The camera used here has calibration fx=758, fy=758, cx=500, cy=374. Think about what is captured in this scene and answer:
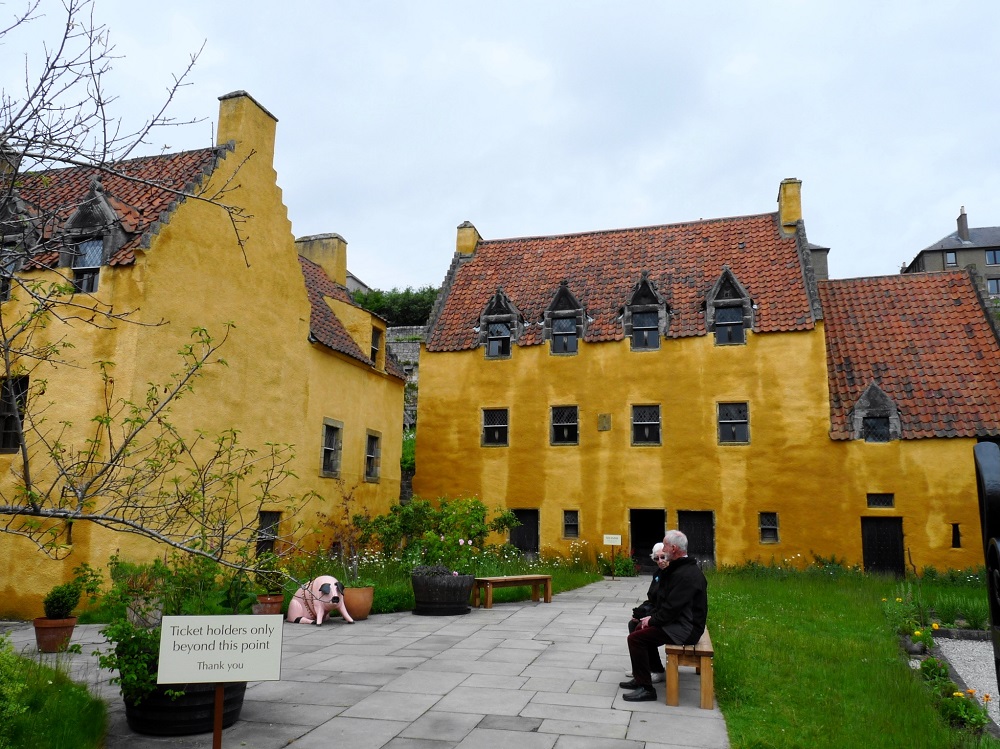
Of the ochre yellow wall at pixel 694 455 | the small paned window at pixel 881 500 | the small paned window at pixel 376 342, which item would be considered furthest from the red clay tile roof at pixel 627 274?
the small paned window at pixel 881 500

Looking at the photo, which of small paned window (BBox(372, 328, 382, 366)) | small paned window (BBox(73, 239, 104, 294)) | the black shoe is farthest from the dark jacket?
small paned window (BBox(372, 328, 382, 366))

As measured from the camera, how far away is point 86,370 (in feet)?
44.9

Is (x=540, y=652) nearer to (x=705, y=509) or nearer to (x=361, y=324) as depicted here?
(x=705, y=509)

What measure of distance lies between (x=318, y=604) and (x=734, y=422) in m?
13.8

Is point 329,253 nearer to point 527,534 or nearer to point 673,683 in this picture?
point 527,534

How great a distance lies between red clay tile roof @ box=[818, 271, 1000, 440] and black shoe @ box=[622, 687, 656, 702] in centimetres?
1540

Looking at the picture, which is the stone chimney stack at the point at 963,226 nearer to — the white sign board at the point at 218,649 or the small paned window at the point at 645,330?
the small paned window at the point at 645,330

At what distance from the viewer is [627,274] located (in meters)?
24.6

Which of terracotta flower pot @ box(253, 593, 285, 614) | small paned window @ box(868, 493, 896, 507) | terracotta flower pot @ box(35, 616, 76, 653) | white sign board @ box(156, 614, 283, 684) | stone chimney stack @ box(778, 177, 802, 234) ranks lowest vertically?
terracotta flower pot @ box(35, 616, 76, 653)

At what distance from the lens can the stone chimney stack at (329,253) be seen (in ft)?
79.0

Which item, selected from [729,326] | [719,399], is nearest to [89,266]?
[719,399]

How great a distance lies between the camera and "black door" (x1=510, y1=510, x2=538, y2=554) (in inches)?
891

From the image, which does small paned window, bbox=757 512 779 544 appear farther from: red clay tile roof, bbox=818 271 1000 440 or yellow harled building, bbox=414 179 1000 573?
red clay tile roof, bbox=818 271 1000 440

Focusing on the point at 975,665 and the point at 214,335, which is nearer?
the point at 975,665
